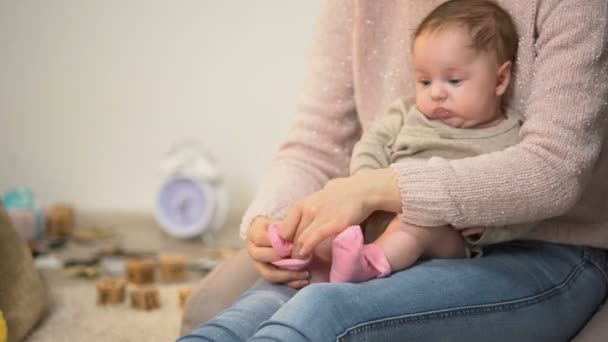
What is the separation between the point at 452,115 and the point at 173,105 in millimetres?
1517

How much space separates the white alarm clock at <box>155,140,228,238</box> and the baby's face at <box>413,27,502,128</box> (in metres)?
1.30

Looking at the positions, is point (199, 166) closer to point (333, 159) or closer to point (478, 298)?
point (333, 159)

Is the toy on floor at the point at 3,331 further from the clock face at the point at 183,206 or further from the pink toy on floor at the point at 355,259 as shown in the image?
the clock face at the point at 183,206

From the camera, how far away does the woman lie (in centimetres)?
89

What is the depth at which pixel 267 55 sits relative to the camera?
2402mm

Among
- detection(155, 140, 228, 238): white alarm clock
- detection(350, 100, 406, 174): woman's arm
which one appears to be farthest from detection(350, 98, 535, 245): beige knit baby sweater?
detection(155, 140, 228, 238): white alarm clock

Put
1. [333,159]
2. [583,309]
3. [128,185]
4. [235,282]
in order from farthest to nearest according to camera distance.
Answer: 1. [128,185]
2. [333,159]
3. [235,282]
4. [583,309]

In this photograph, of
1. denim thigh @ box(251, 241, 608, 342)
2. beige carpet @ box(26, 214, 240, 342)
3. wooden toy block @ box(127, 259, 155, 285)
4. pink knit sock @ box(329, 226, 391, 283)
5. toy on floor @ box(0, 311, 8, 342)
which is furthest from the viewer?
wooden toy block @ box(127, 259, 155, 285)

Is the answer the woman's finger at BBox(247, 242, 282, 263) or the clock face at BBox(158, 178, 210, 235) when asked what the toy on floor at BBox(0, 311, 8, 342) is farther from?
the clock face at BBox(158, 178, 210, 235)

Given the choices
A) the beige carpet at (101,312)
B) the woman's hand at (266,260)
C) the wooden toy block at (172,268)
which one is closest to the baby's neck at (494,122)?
the woman's hand at (266,260)

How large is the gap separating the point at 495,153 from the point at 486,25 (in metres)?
0.20

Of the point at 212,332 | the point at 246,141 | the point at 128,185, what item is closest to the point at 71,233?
the point at 128,185

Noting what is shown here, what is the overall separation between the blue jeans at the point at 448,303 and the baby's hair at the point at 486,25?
0.29 meters

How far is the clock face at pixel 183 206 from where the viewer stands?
235 centimetres
